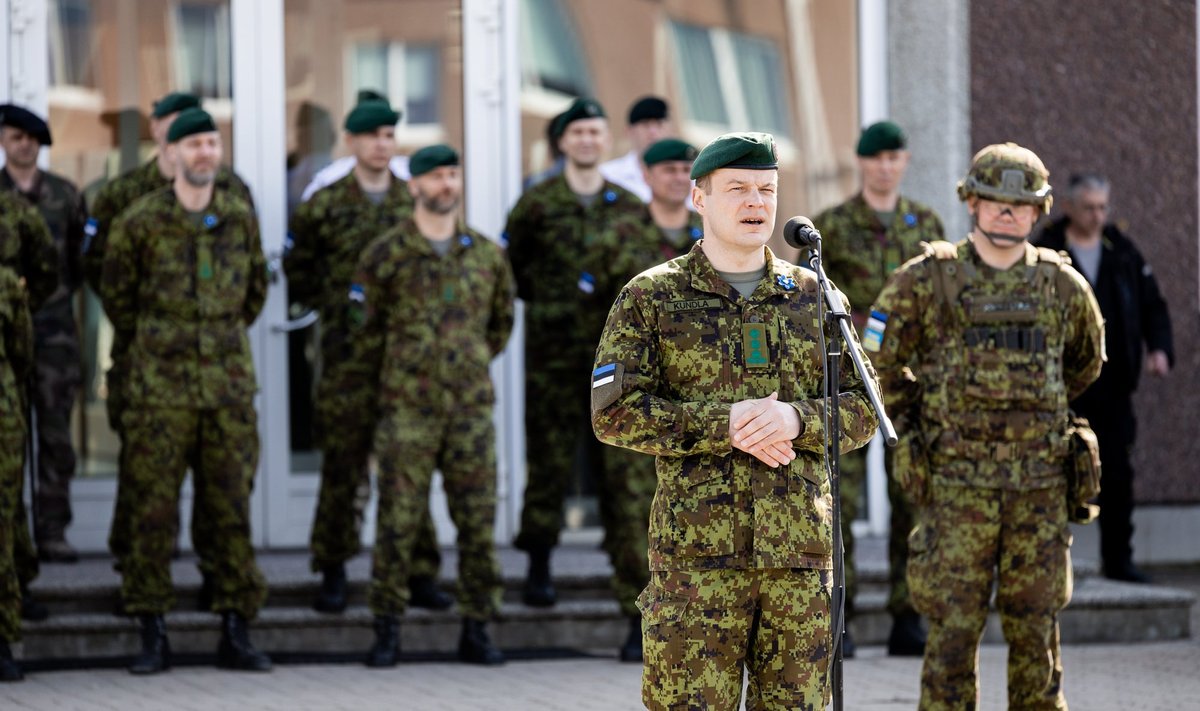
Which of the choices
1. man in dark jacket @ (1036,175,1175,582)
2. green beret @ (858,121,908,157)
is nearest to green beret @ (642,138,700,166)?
green beret @ (858,121,908,157)

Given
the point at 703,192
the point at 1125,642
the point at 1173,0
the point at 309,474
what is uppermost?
the point at 1173,0

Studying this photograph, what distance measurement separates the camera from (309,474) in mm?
10234

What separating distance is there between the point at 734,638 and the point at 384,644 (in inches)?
147

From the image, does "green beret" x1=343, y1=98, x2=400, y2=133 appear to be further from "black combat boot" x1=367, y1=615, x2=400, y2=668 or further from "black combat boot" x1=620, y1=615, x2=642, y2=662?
"black combat boot" x1=620, y1=615, x2=642, y2=662

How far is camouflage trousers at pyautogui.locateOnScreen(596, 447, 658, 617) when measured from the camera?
27.7 feet

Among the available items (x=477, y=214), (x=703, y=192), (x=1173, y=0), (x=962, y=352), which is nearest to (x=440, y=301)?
(x=477, y=214)

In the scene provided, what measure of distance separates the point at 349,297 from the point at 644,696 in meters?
4.20

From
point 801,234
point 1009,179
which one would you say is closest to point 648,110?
point 1009,179

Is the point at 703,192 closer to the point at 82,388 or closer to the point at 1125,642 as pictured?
the point at 1125,642

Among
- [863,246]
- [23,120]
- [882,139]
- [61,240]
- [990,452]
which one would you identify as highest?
[23,120]

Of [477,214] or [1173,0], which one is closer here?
[477,214]

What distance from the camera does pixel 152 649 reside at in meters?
8.09

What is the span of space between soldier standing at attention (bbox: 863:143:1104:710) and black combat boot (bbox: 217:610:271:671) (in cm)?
314

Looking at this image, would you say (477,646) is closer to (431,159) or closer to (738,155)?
(431,159)
